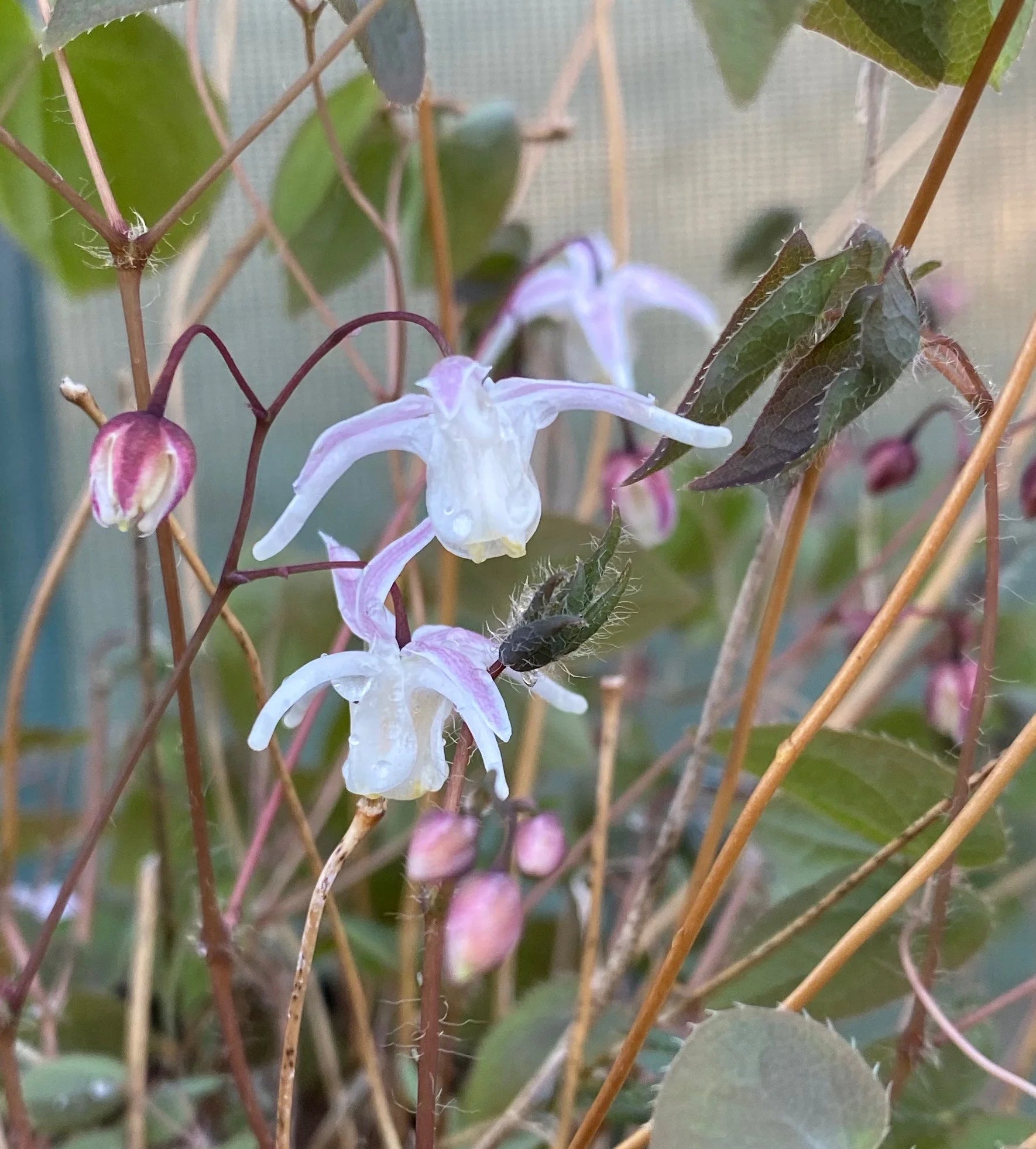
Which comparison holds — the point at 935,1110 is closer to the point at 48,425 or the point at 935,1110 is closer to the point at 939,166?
the point at 939,166

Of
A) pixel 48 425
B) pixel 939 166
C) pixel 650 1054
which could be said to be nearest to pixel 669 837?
pixel 650 1054

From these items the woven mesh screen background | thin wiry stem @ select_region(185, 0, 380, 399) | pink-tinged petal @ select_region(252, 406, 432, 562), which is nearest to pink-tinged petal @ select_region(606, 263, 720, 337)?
thin wiry stem @ select_region(185, 0, 380, 399)

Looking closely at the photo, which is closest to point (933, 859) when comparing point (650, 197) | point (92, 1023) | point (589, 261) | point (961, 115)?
point (961, 115)

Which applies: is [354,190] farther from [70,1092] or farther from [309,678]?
[70,1092]

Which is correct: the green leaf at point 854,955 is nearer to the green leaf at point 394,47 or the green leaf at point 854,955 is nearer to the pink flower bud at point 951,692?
the pink flower bud at point 951,692

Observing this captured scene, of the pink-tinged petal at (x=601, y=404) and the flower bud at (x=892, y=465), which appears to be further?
the flower bud at (x=892, y=465)

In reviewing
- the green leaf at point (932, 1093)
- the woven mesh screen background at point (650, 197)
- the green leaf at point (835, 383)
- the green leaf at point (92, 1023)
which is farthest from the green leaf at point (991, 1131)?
the woven mesh screen background at point (650, 197)
